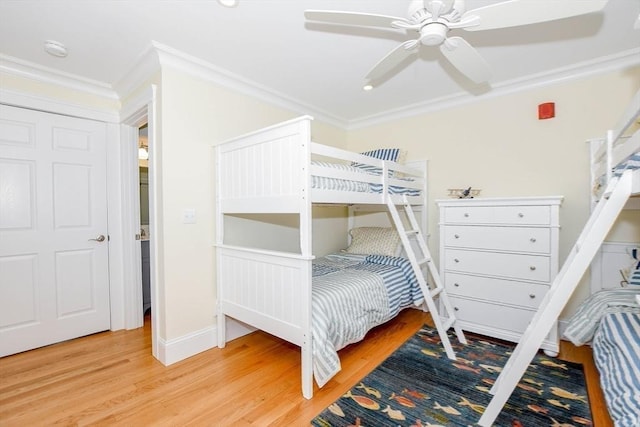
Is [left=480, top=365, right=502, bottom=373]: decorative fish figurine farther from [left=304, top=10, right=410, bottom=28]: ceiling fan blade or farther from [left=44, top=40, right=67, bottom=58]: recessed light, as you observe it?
[left=44, top=40, right=67, bottom=58]: recessed light

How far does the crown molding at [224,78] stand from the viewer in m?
2.19

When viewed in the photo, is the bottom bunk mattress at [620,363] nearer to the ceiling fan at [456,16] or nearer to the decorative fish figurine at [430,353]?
the decorative fish figurine at [430,353]

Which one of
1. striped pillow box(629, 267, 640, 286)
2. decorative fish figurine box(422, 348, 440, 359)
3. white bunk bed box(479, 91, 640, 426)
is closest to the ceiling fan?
white bunk bed box(479, 91, 640, 426)

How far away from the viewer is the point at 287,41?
2.10m

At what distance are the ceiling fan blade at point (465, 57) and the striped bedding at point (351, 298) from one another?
5.65 ft

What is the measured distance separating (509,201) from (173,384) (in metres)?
2.94

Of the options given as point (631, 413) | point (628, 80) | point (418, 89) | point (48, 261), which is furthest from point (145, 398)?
point (628, 80)

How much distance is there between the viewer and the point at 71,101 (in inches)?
103

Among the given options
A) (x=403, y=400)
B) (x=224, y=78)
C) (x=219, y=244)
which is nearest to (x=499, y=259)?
(x=403, y=400)

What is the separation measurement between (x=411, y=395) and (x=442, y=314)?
1.19 metres

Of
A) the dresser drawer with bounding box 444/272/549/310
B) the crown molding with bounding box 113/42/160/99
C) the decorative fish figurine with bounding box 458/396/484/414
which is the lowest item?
A: the decorative fish figurine with bounding box 458/396/484/414

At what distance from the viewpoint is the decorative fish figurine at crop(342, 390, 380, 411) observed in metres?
1.75

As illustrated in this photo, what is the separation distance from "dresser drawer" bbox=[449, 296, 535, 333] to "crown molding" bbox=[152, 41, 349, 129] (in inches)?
101

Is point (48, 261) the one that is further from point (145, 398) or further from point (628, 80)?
point (628, 80)
